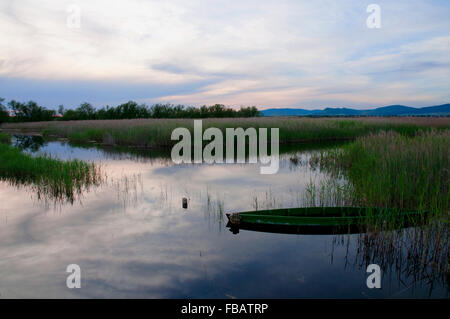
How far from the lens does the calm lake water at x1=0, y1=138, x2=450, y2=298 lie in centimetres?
447

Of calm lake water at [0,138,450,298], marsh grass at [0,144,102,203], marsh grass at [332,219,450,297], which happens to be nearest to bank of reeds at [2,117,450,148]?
marsh grass at [0,144,102,203]

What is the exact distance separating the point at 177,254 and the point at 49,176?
639 centimetres

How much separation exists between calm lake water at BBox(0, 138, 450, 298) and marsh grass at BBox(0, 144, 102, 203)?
445 millimetres

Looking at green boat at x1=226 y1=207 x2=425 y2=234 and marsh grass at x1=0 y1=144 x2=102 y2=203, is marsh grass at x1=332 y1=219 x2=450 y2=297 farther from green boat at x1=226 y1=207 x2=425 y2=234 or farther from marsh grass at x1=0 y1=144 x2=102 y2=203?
marsh grass at x1=0 y1=144 x2=102 y2=203

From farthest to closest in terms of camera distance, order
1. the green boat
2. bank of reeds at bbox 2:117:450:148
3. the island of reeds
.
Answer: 1. bank of reeds at bbox 2:117:450:148
2. the island of reeds
3. the green boat

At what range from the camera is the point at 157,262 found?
5285 millimetres

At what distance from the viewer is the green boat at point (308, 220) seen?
19.4ft

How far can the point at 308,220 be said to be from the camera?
6.06 metres

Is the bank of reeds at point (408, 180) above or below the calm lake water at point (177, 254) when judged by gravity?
above

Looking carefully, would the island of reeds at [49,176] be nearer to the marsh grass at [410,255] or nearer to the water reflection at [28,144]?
the marsh grass at [410,255]

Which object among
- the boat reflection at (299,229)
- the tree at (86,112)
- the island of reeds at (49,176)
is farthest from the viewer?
the tree at (86,112)

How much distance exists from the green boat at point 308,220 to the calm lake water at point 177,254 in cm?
16

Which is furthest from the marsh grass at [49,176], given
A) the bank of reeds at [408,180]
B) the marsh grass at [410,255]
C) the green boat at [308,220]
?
the bank of reeds at [408,180]

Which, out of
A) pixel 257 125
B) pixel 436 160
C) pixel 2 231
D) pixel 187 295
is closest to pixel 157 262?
pixel 187 295
